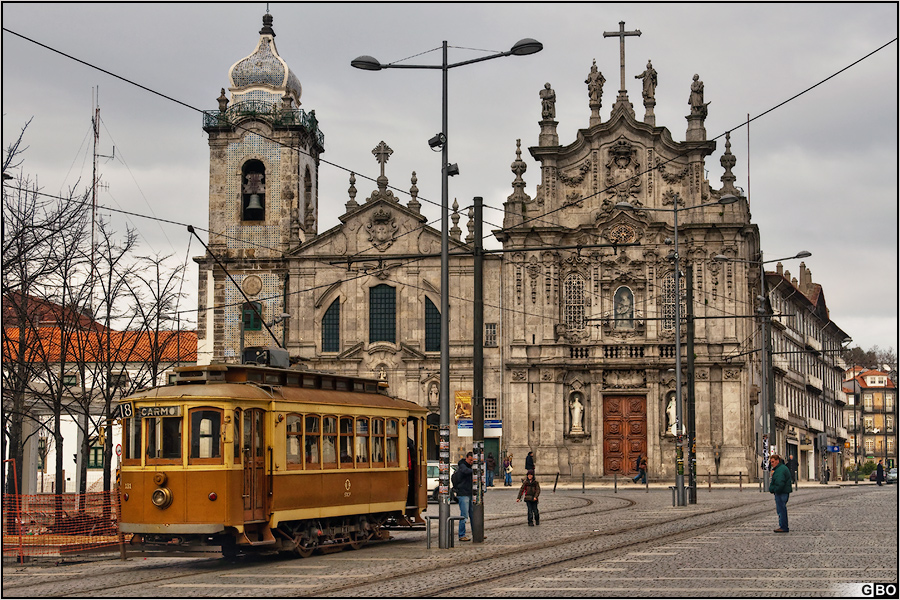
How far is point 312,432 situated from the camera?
2112 centimetres

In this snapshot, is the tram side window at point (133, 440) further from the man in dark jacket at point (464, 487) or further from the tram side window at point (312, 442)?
the man in dark jacket at point (464, 487)

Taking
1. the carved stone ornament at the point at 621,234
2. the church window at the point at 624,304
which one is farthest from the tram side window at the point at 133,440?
the church window at the point at 624,304

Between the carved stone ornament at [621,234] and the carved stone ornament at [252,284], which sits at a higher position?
the carved stone ornament at [621,234]

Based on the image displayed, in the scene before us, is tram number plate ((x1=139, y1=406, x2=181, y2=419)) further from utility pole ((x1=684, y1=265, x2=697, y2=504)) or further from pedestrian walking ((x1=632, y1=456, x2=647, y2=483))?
pedestrian walking ((x1=632, y1=456, x2=647, y2=483))

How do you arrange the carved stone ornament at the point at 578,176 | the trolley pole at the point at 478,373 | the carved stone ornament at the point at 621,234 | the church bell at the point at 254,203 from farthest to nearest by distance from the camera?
1. the church bell at the point at 254,203
2. the carved stone ornament at the point at 578,176
3. the carved stone ornament at the point at 621,234
4. the trolley pole at the point at 478,373

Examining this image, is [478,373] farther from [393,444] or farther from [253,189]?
[253,189]

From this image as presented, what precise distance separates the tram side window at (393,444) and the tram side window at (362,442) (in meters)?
0.88

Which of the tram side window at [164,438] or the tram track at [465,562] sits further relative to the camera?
the tram side window at [164,438]

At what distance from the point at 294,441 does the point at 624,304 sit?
39.8m

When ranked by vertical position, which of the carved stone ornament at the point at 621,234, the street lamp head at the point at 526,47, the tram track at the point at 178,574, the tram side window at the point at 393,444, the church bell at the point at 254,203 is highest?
the church bell at the point at 254,203

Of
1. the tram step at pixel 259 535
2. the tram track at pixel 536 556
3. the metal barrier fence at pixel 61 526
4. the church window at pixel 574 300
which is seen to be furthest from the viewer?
the church window at pixel 574 300

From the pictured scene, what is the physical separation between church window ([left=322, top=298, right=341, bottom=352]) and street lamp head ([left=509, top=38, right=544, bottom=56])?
128 feet

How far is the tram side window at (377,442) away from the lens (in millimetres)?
23234

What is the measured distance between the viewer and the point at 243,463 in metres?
19.3
